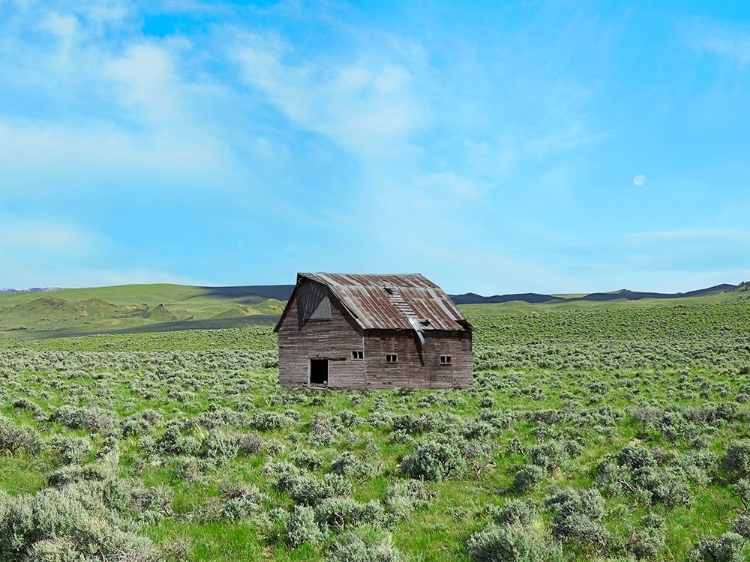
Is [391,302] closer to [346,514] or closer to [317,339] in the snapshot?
[317,339]

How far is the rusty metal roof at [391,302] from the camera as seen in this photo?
28469 mm

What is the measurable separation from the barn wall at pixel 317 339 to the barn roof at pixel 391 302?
584 millimetres

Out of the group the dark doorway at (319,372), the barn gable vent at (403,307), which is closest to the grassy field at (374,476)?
the barn gable vent at (403,307)

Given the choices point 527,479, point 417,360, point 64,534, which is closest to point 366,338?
point 417,360

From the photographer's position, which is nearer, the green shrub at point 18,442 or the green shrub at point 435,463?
the green shrub at point 435,463

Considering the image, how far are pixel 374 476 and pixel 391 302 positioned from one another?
1957 centimetres

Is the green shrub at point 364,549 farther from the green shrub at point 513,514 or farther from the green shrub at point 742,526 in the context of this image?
the green shrub at point 742,526

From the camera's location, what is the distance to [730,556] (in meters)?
6.91

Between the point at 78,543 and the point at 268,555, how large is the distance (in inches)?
95.1

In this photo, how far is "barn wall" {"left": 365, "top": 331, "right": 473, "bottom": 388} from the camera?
27.8 metres

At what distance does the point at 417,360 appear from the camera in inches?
1139

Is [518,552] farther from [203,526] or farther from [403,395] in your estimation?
[403,395]

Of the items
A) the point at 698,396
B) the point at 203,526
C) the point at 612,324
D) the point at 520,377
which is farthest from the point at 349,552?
the point at 612,324

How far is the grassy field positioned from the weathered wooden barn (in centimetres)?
358
